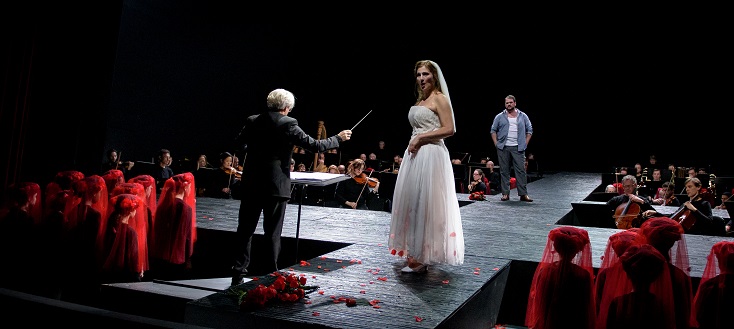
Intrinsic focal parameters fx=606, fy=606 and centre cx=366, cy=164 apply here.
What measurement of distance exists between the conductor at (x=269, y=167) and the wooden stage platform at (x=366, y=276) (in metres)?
0.37

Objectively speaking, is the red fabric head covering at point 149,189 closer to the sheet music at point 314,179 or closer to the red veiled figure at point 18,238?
the red veiled figure at point 18,238

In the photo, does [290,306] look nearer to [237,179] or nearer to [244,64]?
[237,179]

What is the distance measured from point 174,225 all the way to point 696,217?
208 inches

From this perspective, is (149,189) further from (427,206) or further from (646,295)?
(646,295)

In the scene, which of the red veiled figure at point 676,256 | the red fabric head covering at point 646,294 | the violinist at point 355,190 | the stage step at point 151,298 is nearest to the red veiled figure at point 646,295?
the red fabric head covering at point 646,294

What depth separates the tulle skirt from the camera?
12.0 feet

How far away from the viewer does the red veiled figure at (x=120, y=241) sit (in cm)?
430

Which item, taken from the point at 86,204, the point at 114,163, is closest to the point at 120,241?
the point at 86,204

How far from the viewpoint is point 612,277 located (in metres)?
3.08

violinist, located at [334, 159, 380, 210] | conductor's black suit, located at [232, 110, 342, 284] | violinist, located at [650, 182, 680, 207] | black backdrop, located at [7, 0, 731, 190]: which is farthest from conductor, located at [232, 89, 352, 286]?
black backdrop, located at [7, 0, 731, 190]

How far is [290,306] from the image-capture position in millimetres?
2971

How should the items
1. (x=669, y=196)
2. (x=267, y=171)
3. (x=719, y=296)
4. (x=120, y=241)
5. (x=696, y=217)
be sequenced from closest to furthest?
(x=719, y=296)
(x=267, y=171)
(x=120, y=241)
(x=696, y=217)
(x=669, y=196)

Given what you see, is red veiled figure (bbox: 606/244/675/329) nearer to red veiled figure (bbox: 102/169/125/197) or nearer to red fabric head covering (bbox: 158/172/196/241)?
red fabric head covering (bbox: 158/172/196/241)

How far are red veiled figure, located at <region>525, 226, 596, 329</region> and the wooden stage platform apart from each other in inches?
15.6
